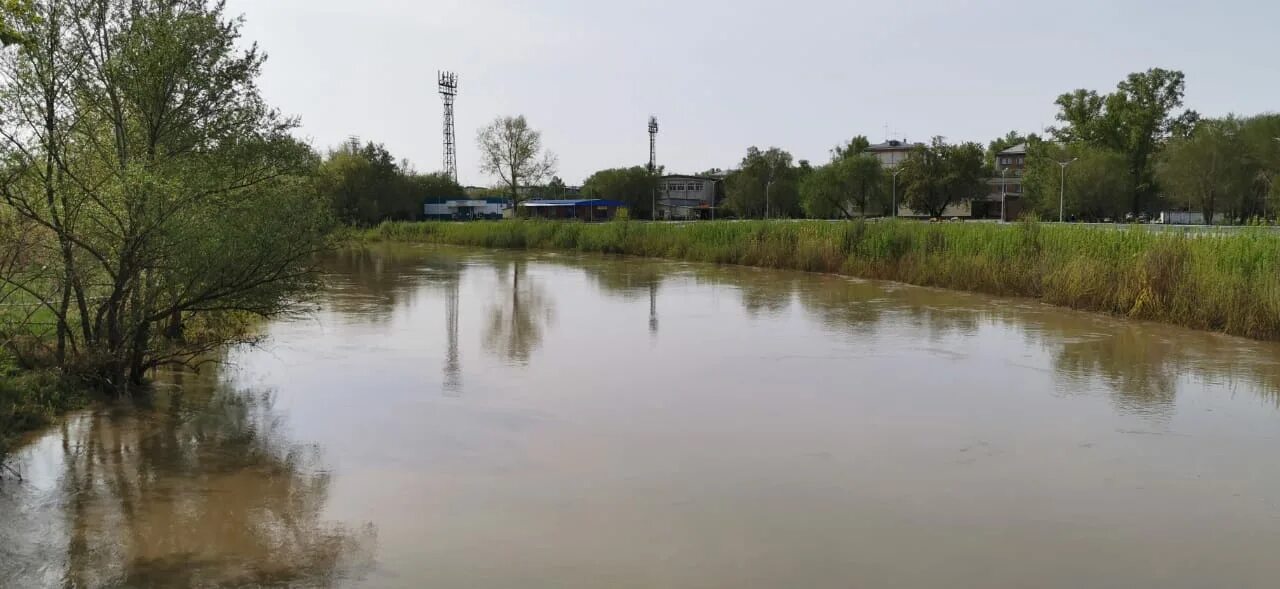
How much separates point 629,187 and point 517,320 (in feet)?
218

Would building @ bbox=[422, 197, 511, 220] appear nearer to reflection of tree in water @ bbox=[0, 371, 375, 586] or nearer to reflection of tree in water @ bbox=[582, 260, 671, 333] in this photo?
reflection of tree in water @ bbox=[582, 260, 671, 333]

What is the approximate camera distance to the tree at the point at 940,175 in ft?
208

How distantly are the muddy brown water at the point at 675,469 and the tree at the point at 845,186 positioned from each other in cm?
5599

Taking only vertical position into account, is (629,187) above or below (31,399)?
above

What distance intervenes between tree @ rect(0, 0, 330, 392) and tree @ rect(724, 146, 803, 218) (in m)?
65.9

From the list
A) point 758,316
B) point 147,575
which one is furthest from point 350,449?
point 758,316

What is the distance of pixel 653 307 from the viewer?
61.6 feet

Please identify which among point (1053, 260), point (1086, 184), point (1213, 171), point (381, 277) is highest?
point (1213, 171)

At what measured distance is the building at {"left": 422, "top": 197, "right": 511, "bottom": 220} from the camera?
77.4m

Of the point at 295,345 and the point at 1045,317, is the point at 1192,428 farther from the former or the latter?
the point at 295,345

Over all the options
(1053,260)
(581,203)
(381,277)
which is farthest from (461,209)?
(1053,260)

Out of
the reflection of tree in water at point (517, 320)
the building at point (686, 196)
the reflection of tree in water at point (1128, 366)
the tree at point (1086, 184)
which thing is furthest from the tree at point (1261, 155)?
the building at point (686, 196)

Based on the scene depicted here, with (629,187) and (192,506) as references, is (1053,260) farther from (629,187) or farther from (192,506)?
(629,187)

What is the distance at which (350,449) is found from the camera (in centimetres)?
785
